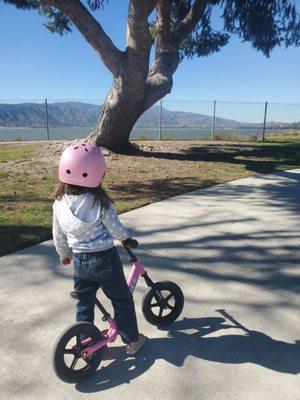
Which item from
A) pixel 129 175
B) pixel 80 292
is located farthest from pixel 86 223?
pixel 129 175

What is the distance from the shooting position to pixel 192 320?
10.6ft

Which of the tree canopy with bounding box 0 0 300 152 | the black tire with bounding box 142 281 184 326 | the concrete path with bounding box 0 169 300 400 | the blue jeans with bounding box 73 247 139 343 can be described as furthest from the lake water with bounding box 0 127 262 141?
the blue jeans with bounding box 73 247 139 343

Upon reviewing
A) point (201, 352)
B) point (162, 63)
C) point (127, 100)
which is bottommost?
point (201, 352)

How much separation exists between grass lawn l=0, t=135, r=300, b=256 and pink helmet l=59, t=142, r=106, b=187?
7.88ft

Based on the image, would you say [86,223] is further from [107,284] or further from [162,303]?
[162,303]

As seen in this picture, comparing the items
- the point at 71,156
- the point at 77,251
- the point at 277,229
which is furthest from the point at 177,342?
the point at 277,229

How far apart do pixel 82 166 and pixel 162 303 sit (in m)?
1.29

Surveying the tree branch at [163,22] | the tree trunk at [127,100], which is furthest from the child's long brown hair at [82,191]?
the tree branch at [163,22]

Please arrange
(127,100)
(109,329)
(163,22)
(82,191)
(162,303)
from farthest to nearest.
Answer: (163,22) → (127,100) → (162,303) → (109,329) → (82,191)

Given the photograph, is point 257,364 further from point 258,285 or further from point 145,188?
point 145,188

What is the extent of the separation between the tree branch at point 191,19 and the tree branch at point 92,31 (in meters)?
2.82

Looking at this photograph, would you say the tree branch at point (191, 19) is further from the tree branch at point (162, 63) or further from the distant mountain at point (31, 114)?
the distant mountain at point (31, 114)

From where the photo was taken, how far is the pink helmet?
2354 millimetres

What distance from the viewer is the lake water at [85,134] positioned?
1934cm
